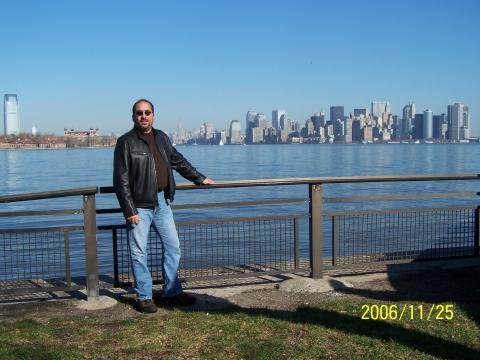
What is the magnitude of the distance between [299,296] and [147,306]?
5.22ft

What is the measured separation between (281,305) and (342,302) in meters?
Result: 0.60

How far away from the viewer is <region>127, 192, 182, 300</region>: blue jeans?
5562 mm

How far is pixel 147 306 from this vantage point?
5.48 meters

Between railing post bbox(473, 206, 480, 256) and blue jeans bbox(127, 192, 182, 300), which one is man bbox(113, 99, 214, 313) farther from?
railing post bbox(473, 206, 480, 256)

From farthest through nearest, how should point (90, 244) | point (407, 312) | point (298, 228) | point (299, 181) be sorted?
point (298, 228) → point (299, 181) → point (90, 244) → point (407, 312)

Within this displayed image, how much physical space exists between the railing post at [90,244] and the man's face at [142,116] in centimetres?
98

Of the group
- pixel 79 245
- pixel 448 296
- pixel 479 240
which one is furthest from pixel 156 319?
pixel 79 245

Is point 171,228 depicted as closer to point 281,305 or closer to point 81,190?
point 81,190

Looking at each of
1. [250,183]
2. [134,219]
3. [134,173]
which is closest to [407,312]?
[250,183]

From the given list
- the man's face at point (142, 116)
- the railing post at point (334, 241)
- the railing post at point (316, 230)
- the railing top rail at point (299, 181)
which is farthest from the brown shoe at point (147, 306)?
the railing post at point (334, 241)

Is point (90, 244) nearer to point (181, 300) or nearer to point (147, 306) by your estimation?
point (147, 306)

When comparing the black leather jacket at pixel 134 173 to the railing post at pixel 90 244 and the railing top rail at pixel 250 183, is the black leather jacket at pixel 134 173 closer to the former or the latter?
the railing top rail at pixel 250 183

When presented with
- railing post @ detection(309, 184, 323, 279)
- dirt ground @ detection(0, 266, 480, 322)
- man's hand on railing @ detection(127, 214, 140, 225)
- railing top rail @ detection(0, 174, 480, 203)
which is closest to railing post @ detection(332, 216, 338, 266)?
railing post @ detection(309, 184, 323, 279)

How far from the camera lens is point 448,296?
5.86 m
